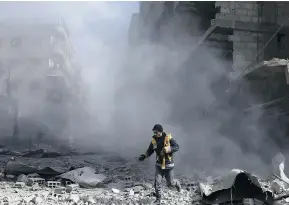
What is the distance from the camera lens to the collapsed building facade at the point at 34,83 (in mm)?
21153

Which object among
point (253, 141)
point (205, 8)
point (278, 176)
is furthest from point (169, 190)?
point (205, 8)

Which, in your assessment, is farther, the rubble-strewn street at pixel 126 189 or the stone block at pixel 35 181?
the stone block at pixel 35 181

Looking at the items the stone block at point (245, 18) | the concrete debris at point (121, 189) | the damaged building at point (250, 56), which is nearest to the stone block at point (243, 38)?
the damaged building at point (250, 56)

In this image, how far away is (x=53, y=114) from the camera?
25.7 m

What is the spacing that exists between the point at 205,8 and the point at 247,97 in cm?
546

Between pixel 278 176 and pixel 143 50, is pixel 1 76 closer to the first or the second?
pixel 143 50

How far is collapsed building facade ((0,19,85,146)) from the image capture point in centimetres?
2115

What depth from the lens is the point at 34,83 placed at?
97.9ft

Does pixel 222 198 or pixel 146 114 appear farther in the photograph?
pixel 146 114

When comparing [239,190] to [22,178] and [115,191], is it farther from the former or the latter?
[22,178]

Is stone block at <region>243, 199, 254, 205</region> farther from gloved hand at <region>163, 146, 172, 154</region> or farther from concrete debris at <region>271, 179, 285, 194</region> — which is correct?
gloved hand at <region>163, 146, 172, 154</region>

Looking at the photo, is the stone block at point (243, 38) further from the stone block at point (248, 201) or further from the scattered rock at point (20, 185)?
the scattered rock at point (20, 185)

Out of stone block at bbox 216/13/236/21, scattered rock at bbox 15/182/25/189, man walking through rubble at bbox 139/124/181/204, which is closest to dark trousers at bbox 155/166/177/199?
man walking through rubble at bbox 139/124/181/204

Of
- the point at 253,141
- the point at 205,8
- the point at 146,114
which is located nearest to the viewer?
the point at 253,141
